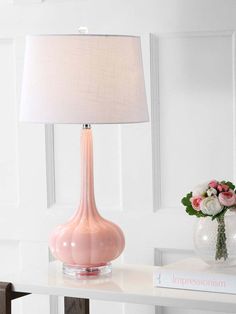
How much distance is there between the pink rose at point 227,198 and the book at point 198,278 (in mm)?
172

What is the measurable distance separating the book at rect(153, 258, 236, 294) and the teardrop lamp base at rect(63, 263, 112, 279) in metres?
0.19

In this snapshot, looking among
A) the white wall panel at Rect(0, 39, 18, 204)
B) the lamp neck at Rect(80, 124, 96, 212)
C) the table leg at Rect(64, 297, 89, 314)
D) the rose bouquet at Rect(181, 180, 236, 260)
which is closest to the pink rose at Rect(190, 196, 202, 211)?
the rose bouquet at Rect(181, 180, 236, 260)

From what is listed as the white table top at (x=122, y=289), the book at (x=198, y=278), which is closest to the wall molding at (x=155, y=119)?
the white table top at (x=122, y=289)

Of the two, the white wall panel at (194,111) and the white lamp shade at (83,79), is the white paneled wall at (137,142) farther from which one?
the white lamp shade at (83,79)

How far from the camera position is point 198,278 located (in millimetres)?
2201

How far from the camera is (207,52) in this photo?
258 cm

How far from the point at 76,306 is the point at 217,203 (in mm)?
637

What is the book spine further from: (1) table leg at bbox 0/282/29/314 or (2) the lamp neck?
(1) table leg at bbox 0/282/29/314

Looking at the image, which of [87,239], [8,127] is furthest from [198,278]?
[8,127]

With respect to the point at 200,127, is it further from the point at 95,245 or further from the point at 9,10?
the point at 9,10

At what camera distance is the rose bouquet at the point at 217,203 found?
2.27m

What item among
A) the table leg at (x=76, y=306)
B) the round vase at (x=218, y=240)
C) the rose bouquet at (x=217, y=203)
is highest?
the rose bouquet at (x=217, y=203)

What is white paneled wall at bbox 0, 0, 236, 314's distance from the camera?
102 inches

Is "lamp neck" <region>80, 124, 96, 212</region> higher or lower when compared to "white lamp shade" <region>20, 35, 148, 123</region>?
lower
